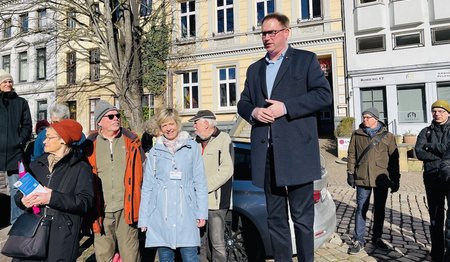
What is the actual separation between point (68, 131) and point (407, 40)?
64.1 feet

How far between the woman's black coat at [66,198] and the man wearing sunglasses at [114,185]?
72cm

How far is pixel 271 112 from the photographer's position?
240 cm

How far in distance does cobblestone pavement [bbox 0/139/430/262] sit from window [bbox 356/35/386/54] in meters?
10.6

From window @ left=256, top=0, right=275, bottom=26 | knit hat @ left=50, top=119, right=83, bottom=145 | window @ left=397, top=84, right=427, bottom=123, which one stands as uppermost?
window @ left=256, top=0, right=275, bottom=26

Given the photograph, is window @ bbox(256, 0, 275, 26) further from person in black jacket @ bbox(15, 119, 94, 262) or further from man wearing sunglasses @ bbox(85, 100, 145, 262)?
person in black jacket @ bbox(15, 119, 94, 262)

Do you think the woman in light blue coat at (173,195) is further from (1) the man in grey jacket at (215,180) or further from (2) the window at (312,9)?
(2) the window at (312,9)

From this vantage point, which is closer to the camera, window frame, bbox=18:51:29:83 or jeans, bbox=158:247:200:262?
jeans, bbox=158:247:200:262

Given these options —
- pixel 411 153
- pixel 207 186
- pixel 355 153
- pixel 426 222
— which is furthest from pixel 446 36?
pixel 207 186

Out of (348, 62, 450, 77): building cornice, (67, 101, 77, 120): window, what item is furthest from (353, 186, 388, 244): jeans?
(67, 101, 77, 120): window

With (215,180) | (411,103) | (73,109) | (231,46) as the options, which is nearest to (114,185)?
(215,180)

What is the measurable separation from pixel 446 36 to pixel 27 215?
20.5 metres

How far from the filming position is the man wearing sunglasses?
11.6 feet

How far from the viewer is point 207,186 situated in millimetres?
3611

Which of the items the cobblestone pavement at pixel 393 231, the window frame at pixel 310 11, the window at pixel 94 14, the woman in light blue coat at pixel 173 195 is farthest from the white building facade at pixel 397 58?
the woman in light blue coat at pixel 173 195
